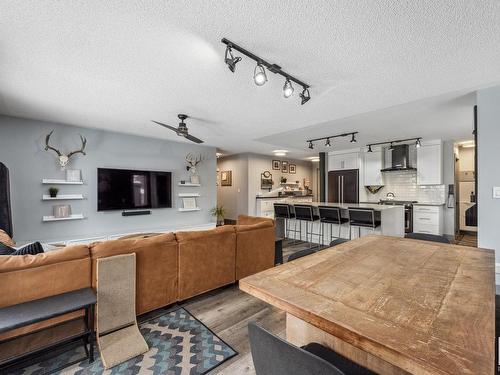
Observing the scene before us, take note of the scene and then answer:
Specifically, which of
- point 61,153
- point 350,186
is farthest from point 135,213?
point 350,186

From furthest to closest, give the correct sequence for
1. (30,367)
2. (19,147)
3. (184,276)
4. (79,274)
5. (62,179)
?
1. (62,179)
2. (19,147)
3. (184,276)
4. (79,274)
5. (30,367)

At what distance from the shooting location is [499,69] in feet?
7.49

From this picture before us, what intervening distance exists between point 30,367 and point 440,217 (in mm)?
7245

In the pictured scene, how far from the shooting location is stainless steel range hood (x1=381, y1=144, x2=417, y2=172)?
6055 millimetres

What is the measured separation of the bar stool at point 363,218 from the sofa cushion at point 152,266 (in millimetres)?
3214

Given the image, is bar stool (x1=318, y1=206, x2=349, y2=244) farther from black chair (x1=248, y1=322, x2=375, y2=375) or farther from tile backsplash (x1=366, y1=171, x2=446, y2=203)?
black chair (x1=248, y1=322, x2=375, y2=375)

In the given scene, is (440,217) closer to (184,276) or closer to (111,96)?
(184,276)

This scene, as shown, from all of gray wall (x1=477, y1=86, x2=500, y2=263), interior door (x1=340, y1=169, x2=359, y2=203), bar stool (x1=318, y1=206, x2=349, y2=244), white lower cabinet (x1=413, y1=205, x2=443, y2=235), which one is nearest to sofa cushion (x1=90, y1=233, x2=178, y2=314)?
bar stool (x1=318, y1=206, x2=349, y2=244)

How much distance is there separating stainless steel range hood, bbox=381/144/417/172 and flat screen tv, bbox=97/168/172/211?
5.63 m

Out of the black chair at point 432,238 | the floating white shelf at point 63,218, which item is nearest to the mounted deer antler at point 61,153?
the floating white shelf at point 63,218

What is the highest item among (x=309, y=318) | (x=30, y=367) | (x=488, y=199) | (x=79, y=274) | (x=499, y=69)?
(x=499, y=69)

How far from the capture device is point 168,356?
1.85 m

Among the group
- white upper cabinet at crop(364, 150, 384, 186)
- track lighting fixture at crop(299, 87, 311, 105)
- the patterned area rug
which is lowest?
the patterned area rug

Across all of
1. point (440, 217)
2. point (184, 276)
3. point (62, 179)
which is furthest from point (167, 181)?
point (440, 217)
